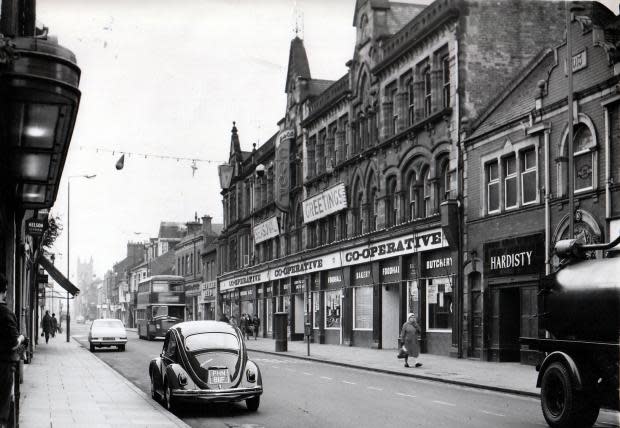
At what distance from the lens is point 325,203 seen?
45125mm

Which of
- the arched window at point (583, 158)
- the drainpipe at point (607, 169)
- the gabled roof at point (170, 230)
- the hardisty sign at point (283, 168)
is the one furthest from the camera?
the gabled roof at point (170, 230)

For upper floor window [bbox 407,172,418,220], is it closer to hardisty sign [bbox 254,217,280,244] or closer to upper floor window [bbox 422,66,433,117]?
upper floor window [bbox 422,66,433,117]

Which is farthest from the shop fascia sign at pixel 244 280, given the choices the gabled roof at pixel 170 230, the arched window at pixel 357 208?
the gabled roof at pixel 170 230

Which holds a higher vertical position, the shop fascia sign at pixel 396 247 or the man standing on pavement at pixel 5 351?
the shop fascia sign at pixel 396 247

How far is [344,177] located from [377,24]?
8.14 m

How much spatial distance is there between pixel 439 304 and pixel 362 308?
834cm

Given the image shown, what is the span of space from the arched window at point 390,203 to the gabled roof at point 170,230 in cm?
7939

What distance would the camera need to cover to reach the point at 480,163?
2933cm

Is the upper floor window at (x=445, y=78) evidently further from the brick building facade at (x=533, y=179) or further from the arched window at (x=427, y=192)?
the arched window at (x=427, y=192)

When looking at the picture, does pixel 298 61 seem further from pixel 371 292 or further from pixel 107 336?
pixel 107 336

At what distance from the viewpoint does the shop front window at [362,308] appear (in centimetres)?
3912

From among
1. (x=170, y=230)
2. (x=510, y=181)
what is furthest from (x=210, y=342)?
(x=170, y=230)

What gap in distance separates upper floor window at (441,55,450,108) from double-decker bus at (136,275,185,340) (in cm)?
2804

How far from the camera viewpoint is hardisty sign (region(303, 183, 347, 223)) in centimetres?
4269
